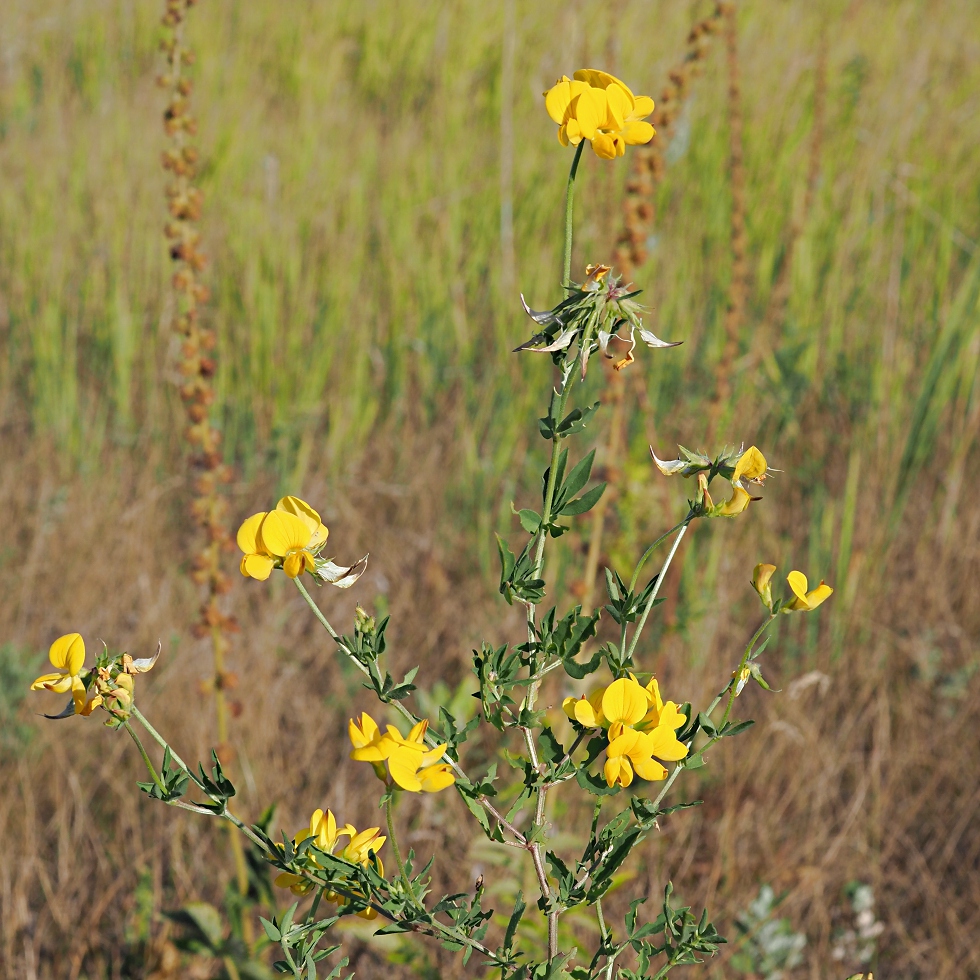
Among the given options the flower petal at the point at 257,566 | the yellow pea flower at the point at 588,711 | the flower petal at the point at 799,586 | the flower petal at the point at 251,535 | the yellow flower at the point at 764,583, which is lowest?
the yellow pea flower at the point at 588,711

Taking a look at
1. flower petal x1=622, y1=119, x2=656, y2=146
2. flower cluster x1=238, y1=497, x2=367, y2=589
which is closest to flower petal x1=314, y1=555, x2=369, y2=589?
flower cluster x1=238, y1=497, x2=367, y2=589

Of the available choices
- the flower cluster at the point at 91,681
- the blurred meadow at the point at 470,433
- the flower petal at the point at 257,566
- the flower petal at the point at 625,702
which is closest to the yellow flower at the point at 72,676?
the flower cluster at the point at 91,681

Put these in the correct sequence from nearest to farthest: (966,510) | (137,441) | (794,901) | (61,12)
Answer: (794,901) < (966,510) < (137,441) < (61,12)

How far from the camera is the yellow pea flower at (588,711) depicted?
651 mm

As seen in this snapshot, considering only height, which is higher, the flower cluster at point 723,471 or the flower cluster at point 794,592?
the flower cluster at point 723,471

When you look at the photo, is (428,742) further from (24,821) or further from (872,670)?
(872,670)

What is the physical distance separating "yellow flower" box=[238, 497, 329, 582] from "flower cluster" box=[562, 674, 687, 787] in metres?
0.20

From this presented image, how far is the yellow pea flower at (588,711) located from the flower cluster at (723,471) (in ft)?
0.48

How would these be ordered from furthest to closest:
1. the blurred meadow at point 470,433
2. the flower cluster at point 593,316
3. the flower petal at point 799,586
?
the blurred meadow at point 470,433 < the flower petal at point 799,586 < the flower cluster at point 593,316

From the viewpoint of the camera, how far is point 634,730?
0.65m

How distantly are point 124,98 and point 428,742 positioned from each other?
10.4ft

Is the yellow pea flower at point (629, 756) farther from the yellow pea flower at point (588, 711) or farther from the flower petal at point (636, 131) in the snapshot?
the flower petal at point (636, 131)

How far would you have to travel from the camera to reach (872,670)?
1.70m

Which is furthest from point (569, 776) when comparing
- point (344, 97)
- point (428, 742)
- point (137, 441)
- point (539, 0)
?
point (539, 0)
